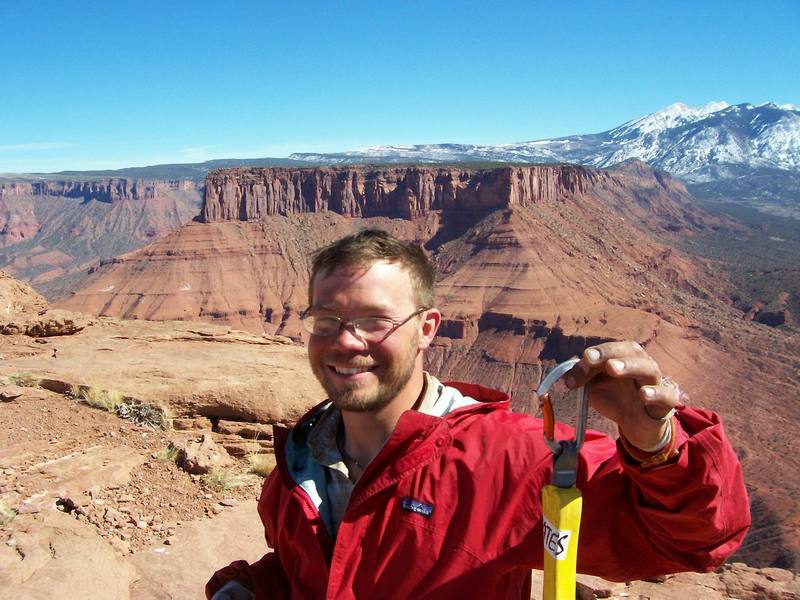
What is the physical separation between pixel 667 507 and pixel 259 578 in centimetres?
177

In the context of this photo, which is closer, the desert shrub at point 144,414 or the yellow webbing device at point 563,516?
the yellow webbing device at point 563,516

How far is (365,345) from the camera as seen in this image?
248 cm

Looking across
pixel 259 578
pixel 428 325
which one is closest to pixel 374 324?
pixel 428 325

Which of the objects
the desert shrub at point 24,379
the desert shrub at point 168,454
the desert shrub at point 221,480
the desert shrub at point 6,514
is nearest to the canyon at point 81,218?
the desert shrub at point 24,379

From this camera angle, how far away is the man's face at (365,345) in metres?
2.47

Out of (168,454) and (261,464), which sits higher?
(168,454)

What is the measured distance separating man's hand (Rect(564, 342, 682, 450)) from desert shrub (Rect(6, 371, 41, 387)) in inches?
325

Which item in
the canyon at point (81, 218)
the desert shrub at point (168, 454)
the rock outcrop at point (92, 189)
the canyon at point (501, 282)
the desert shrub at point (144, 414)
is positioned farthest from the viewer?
the rock outcrop at point (92, 189)

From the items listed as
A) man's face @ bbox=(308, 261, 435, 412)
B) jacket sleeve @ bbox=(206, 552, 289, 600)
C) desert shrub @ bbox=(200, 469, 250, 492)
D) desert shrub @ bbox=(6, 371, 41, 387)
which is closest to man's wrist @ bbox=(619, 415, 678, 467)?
man's face @ bbox=(308, 261, 435, 412)

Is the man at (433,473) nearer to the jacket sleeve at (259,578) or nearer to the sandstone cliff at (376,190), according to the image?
the jacket sleeve at (259,578)

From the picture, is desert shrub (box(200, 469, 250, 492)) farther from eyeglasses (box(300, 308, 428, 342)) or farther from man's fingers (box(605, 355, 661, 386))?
man's fingers (box(605, 355, 661, 386))

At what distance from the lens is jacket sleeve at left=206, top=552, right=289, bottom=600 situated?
2.70 meters

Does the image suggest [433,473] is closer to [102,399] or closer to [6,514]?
[6,514]

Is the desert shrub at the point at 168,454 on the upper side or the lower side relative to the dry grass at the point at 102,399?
lower
